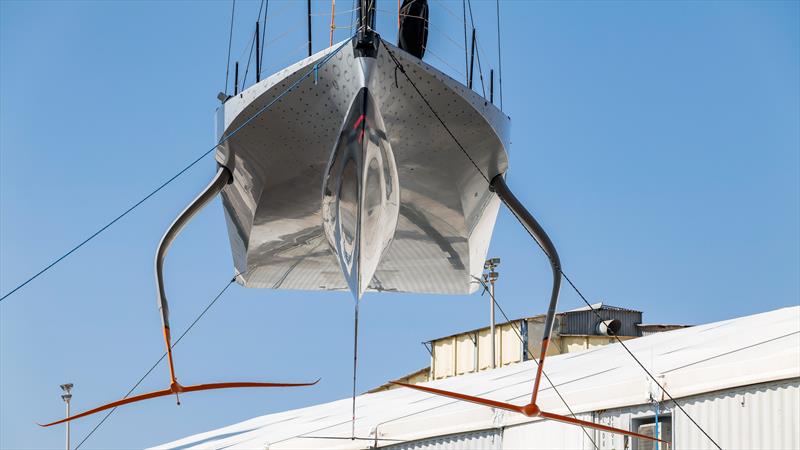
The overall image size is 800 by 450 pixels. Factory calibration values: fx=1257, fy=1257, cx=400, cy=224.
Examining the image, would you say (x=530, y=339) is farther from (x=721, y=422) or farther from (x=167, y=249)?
(x=167, y=249)

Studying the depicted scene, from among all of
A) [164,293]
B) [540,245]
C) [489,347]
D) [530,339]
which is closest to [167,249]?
[164,293]

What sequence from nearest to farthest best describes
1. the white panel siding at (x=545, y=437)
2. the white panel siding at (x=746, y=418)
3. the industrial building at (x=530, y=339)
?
the white panel siding at (x=746, y=418), the white panel siding at (x=545, y=437), the industrial building at (x=530, y=339)

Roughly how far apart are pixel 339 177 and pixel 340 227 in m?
0.75

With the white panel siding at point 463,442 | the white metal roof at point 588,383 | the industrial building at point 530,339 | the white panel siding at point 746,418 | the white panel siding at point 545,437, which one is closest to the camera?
the white panel siding at point 746,418

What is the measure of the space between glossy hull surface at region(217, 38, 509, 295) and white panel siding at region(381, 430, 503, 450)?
5.63m

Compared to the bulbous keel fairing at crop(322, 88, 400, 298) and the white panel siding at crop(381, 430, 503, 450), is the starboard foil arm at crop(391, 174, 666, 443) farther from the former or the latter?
the white panel siding at crop(381, 430, 503, 450)

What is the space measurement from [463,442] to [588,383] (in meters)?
3.00

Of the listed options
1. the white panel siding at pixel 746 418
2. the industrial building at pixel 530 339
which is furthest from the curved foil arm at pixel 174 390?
the industrial building at pixel 530 339

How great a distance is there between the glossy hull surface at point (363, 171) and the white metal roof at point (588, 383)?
375 cm

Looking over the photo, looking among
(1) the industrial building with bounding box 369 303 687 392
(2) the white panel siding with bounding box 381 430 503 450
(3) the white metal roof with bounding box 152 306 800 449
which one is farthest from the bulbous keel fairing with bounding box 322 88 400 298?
(1) the industrial building with bounding box 369 303 687 392

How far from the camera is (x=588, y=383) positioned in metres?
20.7

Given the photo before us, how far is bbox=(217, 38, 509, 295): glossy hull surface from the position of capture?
45.3ft

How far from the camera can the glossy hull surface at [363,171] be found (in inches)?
544

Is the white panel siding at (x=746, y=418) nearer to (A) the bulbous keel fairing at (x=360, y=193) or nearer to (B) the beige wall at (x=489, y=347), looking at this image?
(A) the bulbous keel fairing at (x=360, y=193)
